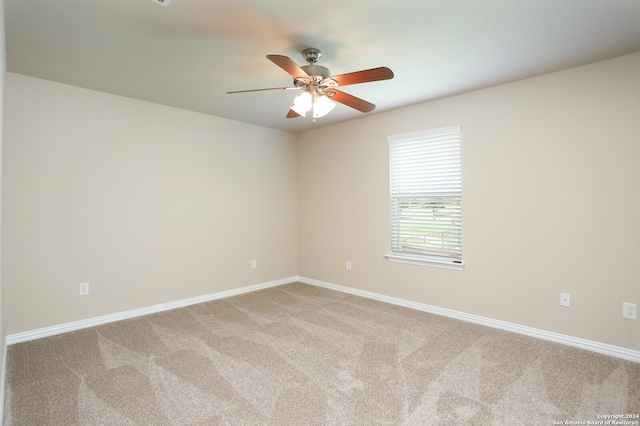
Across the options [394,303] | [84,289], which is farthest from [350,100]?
[84,289]

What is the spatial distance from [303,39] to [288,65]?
42 cm

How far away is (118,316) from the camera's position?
137 inches

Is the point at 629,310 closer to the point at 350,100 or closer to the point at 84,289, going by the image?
the point at 350,100

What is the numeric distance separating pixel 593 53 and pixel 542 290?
6.36 feet

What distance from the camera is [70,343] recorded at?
9.49ft

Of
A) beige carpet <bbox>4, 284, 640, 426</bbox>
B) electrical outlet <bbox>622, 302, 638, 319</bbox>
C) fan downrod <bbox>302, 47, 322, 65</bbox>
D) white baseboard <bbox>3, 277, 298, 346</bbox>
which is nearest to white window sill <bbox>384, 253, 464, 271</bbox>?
beige carpet <bbox>4, 284, 640, 426</bbox>

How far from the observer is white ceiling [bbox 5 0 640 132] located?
1.97 meters

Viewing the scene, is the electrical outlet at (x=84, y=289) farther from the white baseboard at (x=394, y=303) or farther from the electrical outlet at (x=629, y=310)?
the electrical outlet at (x=629, y=310)

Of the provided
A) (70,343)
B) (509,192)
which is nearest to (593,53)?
(509,192)

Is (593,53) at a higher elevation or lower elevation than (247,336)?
higher

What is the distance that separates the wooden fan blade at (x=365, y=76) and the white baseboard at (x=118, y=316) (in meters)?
3.12

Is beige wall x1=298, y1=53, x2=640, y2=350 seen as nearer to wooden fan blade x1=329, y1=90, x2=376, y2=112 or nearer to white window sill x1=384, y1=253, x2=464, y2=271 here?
white window sill x1=384, y1=253, x2=464, y2=271

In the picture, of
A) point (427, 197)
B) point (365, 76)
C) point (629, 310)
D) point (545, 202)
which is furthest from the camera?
point (427, 197)

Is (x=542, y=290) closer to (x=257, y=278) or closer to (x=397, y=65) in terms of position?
(x=397, y=65)
